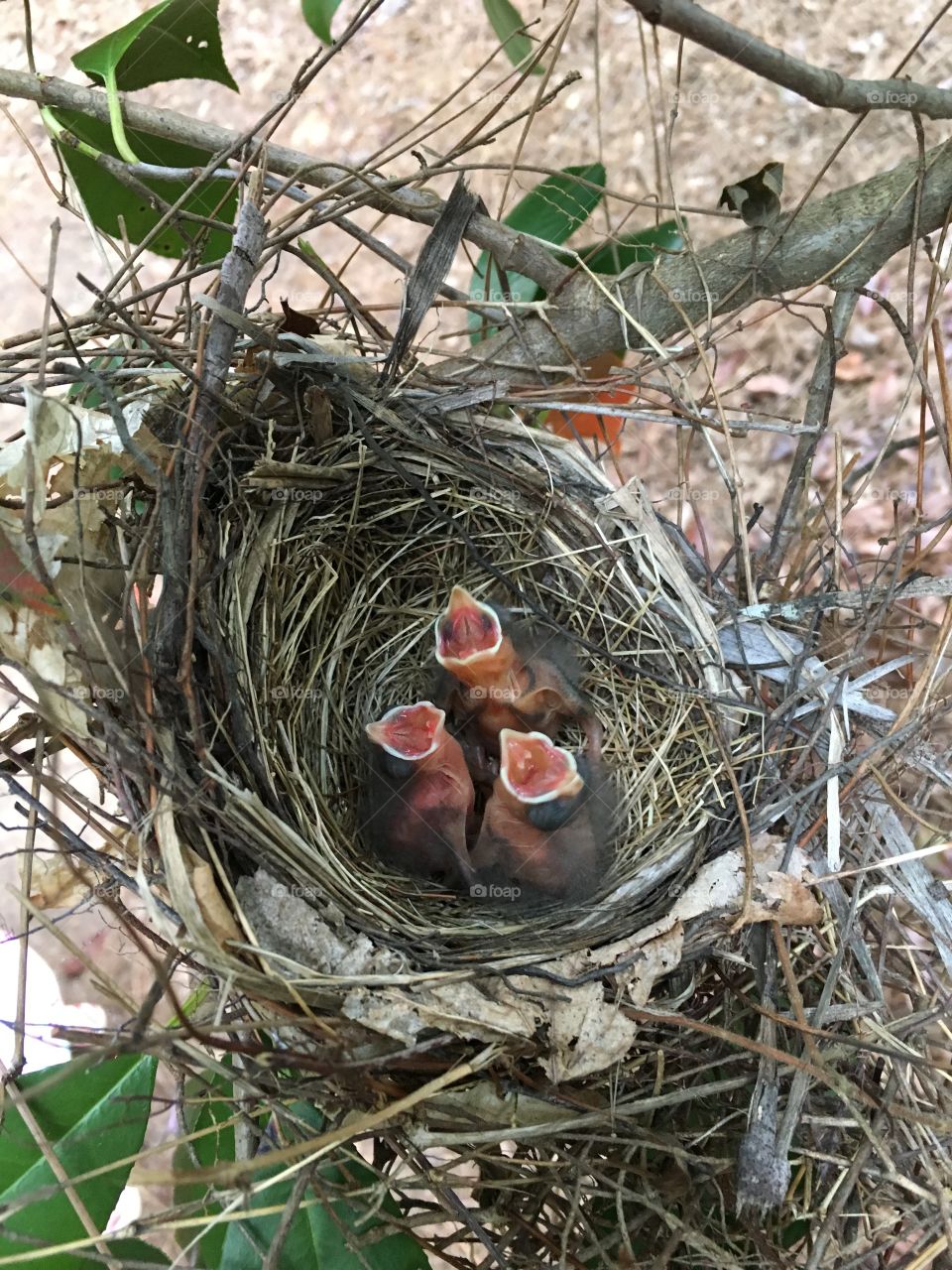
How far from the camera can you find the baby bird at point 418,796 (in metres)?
1.37

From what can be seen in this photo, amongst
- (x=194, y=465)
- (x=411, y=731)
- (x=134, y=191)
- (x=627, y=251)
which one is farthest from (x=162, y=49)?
(x=411, y=731)

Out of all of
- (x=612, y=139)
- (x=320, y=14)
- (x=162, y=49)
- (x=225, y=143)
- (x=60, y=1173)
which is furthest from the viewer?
(x=612, y=139)

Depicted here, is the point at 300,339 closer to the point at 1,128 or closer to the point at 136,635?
the point at 136,635

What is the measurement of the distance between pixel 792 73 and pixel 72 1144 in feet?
4.57

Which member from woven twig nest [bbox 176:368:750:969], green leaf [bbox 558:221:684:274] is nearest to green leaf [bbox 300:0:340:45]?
green leaf [bbox 558:221:684:274]

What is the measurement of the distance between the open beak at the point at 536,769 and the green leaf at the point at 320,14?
3.40 feet

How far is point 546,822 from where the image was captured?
1347mm

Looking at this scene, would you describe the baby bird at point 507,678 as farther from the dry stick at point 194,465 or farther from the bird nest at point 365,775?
the dry stick at point 194,465

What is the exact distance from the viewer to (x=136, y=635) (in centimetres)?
100

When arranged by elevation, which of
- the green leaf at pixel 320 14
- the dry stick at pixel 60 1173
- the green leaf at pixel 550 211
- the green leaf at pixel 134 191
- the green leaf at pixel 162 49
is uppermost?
the green leaf at pixel 320 14

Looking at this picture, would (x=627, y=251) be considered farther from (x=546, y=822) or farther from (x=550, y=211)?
(x=546, y=822)

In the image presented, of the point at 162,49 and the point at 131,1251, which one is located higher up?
the point at 162,49

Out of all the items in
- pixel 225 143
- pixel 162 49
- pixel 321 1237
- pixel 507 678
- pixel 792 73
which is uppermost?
pixel 162 49

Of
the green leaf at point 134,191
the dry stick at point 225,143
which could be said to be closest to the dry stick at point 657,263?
the dry stick at point 225,143
